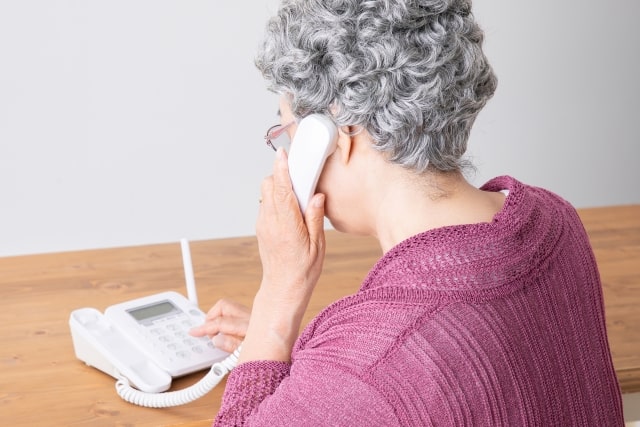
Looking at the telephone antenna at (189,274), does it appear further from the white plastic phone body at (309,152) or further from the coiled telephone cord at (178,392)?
the white plastic phone body at (309,152)

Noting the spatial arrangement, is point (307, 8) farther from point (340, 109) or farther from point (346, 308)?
point (346, 308)

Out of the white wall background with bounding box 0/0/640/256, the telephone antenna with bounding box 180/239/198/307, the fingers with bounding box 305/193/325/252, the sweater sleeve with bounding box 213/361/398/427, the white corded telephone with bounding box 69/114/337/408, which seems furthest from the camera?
the white wall background with bounding box 0/0/640/256

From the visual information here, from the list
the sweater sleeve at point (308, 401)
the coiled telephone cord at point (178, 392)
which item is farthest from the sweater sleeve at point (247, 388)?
the coiled telephone cord at point (178, 392)

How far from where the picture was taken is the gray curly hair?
122 cm

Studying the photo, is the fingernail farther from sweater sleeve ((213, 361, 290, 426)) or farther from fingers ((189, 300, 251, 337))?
sweater sleeve ((213, 361, 290, 426))

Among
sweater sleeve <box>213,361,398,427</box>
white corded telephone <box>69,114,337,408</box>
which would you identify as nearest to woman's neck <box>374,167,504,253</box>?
white corded telephone <box>69,114,337,408</box>

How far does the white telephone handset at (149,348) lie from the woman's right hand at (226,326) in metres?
0.01

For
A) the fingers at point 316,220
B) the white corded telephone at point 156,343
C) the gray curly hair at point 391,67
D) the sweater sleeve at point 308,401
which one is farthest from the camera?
the white corded telephone at point 156,343

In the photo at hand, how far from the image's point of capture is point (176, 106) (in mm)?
4285

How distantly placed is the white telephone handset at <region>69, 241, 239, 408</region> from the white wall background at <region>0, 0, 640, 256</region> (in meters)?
2.59

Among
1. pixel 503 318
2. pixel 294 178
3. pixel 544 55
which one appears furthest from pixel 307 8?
pixel 544 55

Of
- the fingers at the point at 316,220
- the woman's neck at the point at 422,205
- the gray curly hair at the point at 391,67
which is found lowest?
the fingers at the point at 316,220

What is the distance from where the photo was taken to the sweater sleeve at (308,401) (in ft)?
3.66

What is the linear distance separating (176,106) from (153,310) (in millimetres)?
2653
